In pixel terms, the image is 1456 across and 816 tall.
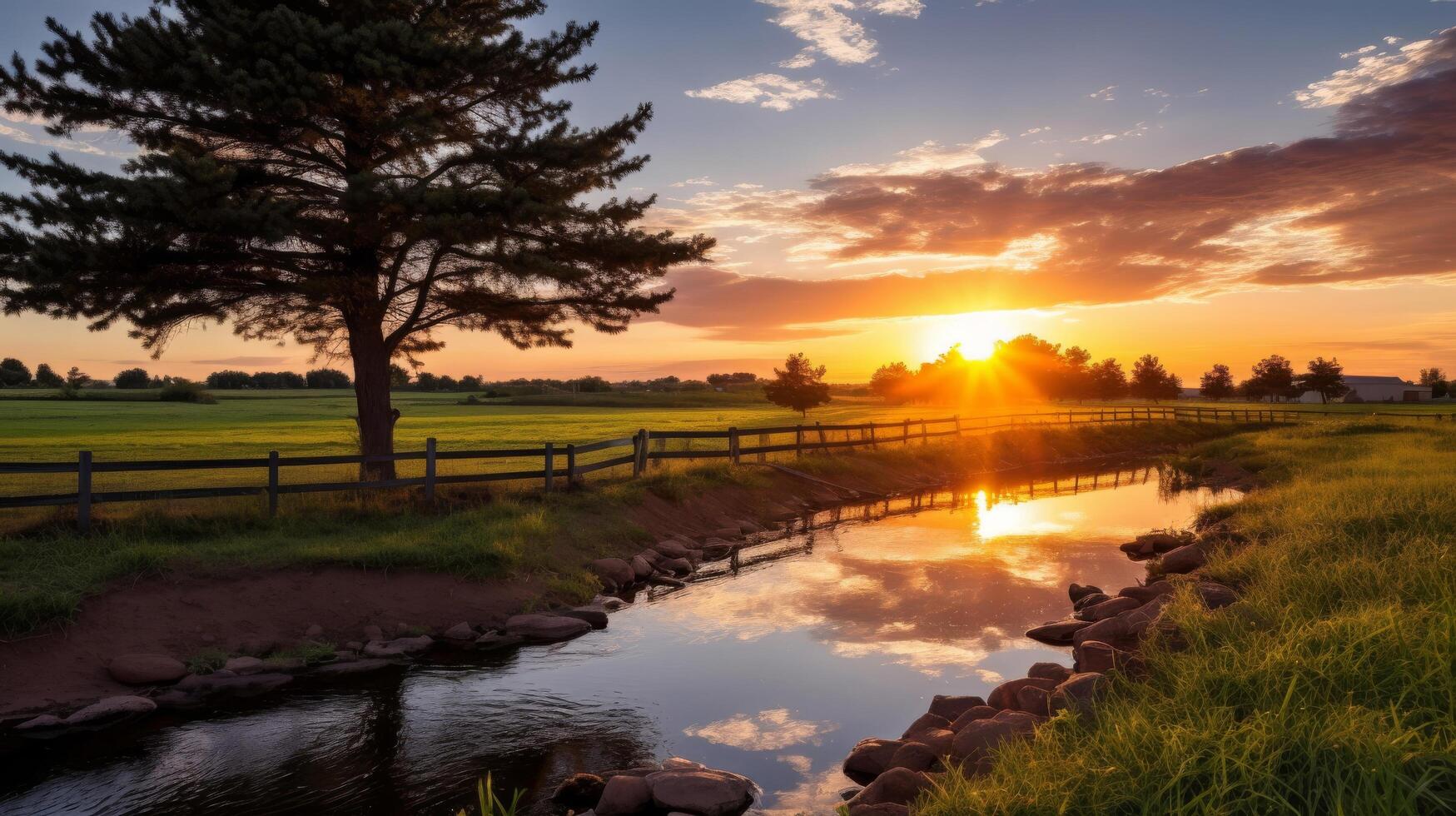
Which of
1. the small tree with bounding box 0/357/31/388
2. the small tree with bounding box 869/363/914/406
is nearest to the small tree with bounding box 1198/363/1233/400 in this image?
the small tree with bounding box 869/363/914/406

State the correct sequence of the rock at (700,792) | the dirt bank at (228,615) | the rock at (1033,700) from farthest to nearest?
the dirt bank at (228,615), the rock at (1033,700), the rock at (700,792)

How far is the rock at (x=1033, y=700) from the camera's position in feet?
24.0

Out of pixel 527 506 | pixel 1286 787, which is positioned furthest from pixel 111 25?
pixel 1286 787

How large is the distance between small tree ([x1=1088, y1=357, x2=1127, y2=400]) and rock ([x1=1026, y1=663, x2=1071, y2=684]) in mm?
121325

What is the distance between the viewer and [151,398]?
68.4 meters

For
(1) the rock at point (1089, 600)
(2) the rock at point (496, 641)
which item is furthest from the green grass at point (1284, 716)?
(2) the rock at point (496, 641)

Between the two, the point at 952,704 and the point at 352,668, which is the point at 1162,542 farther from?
the point at 352,668

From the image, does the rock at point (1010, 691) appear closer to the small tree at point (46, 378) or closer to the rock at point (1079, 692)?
the rock at point (1079, 692)

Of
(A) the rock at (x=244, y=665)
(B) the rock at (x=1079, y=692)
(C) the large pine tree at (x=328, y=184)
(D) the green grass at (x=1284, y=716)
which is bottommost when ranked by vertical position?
(A) the rock at (x=244, y=665)

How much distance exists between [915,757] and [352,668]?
6871 mm

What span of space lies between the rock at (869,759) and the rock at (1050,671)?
2176mm

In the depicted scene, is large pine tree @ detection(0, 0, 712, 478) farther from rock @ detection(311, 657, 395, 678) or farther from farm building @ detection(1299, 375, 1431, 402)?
farm building @ detection(1299, 375, 1431, 402)

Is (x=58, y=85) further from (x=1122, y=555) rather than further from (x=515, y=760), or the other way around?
(x=1122, y=555)

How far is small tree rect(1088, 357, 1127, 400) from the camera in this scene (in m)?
122
